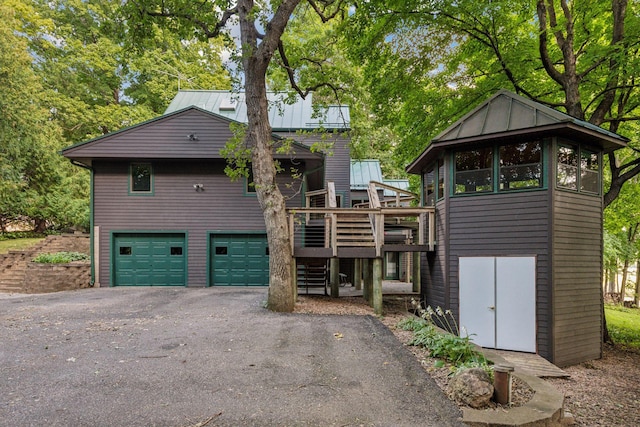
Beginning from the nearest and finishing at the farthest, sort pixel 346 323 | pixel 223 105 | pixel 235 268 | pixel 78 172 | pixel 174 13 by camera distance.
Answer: pixel 346 323 → pixel 174 13 → pixel 235 268 → pixel 223 105 → pixel 78 172

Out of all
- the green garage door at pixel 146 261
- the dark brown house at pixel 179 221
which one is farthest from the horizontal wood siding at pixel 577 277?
the green garage door at pixel 146 261

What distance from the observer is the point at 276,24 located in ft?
26.3

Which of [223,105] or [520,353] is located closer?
[520,353]

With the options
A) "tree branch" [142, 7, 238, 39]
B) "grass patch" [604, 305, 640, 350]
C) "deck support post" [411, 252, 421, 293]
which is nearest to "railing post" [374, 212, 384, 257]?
"deck support post" [411, 252, 421, 293]

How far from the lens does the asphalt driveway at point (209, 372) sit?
334 cm

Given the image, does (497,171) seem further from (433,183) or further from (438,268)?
(438,268)

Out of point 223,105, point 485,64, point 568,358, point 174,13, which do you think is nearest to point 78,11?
point 223,105

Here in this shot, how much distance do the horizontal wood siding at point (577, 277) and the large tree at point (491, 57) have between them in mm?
3001

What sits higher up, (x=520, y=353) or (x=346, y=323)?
(x=346, y=323)

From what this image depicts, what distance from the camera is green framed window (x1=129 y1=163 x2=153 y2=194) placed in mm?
12492

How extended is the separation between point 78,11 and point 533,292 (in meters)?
31.1

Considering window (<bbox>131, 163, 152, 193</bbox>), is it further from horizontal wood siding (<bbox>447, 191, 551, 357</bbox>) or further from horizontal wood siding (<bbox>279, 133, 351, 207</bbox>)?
horizontal wood siding (<bbox>447, 191, 551, 357</bbox>)

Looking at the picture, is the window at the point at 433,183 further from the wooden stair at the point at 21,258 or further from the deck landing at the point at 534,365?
the wooden stair at the point at 21,258

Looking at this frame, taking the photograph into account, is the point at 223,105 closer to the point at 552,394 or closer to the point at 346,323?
the point at 346,323
